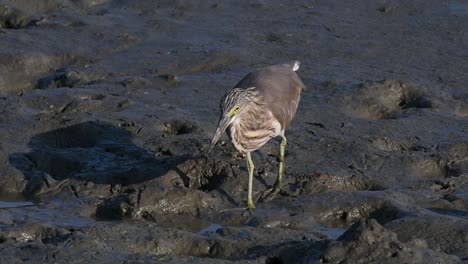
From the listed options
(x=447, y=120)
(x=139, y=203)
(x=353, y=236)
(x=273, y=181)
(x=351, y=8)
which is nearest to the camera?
(x=353, y=236)

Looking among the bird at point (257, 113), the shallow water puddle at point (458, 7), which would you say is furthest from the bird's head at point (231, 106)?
the shallow water puddle at point (458, 7)

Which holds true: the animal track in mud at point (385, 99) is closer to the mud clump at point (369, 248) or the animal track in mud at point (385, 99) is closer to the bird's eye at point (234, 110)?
the bird's eye at point (234, 110)

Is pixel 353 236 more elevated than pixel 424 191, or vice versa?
pixel 353 236

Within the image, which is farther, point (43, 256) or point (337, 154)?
point (337, 154)

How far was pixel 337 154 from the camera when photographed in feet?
34.3

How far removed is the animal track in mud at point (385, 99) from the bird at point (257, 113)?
4.71 ft

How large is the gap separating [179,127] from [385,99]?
2.32m

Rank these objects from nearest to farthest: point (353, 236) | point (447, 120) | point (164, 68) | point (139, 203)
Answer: point (353, 236) < point (139, 203) < point (447, 120) < point (164, 68)

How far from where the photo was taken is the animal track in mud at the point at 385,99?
11664mm

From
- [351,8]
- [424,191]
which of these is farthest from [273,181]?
[351,8]

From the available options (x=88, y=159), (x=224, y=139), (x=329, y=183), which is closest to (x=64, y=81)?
(x=88, y=159)

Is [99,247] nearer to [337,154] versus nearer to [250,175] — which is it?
[250,175]

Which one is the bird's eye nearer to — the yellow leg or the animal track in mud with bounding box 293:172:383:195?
the yellow leg

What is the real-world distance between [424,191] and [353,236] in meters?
2.26
